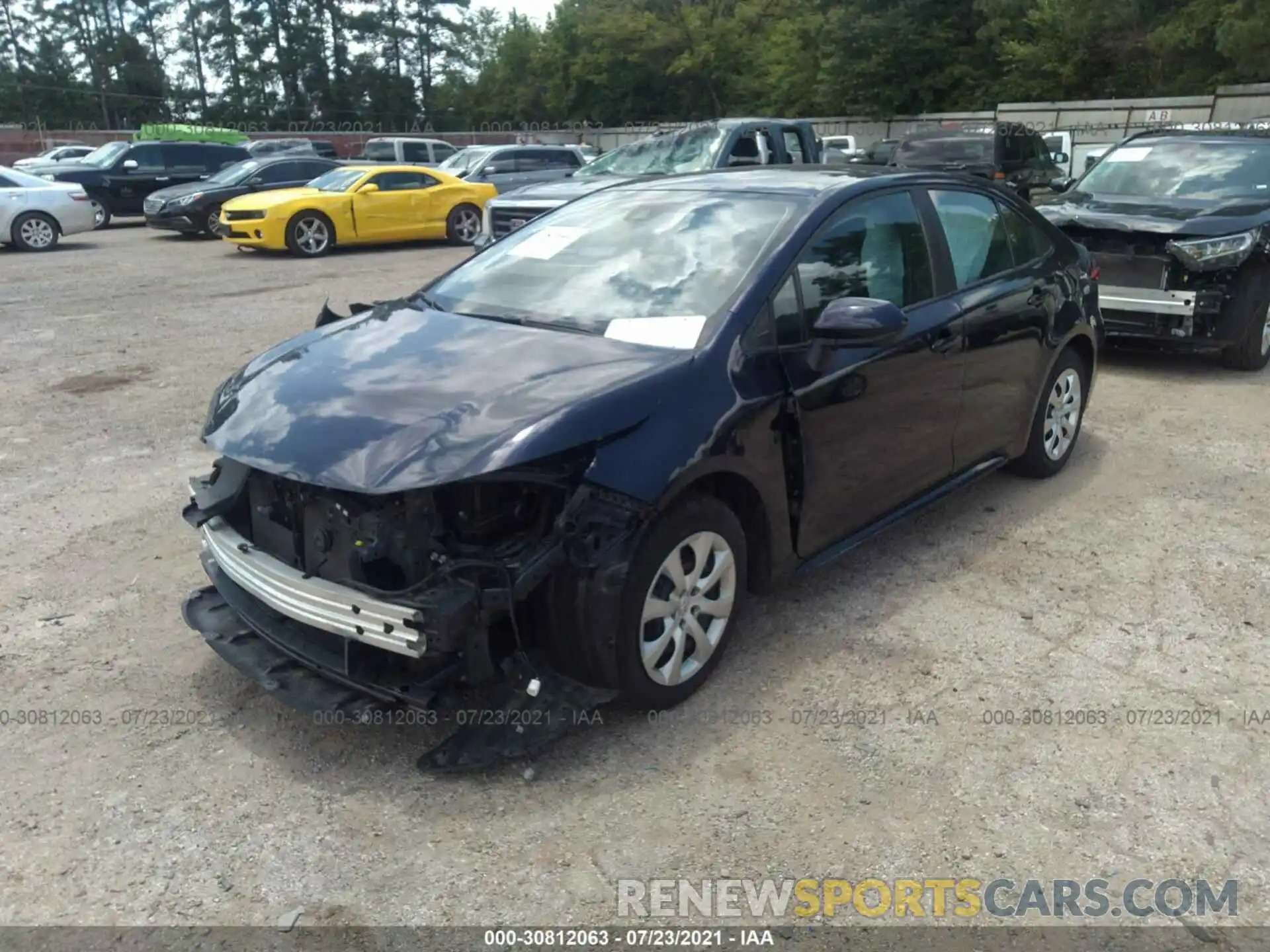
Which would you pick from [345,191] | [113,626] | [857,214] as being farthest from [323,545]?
[345,191]

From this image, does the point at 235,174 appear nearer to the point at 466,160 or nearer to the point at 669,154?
the point at 466,160

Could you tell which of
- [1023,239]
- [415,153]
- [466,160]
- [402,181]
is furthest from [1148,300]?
[415,153]

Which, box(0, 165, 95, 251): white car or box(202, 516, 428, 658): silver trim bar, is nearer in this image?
box(202, 516, 428, 658): silver trim bar

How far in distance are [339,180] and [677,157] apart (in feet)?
23.9

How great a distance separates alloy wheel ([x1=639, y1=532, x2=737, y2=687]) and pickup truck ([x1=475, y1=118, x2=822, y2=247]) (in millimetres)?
8750

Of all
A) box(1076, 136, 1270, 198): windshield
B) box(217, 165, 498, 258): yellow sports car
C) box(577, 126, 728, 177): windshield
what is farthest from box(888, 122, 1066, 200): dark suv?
box(217, 165, 498, 258): yellow sports car

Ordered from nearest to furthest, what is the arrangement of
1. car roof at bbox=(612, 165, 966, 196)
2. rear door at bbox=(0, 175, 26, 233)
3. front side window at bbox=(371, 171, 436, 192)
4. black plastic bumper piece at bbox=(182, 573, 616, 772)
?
black plastic bumper piece at bbox=(182, 573, 616, 772) < car roof at bbox=(612, 165, 966, 196) < rear door at bbox=(0, 175, 26, 233) < front side window at bbox=(371, 171, 436, 192)

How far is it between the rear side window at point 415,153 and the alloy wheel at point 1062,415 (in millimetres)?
25251

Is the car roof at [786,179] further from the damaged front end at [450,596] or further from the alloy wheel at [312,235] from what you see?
the alloy wheel at [312,235]

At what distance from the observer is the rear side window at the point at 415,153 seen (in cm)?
2828

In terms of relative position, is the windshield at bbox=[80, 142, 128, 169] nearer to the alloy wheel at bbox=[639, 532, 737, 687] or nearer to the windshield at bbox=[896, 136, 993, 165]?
the windshield at bbox=[896, 136, 993, 165]

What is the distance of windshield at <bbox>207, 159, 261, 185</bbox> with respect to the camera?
18.5m

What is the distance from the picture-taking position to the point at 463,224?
1819 cm

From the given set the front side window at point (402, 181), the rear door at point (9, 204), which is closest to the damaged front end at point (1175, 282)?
the front side window at point (402, 181)
